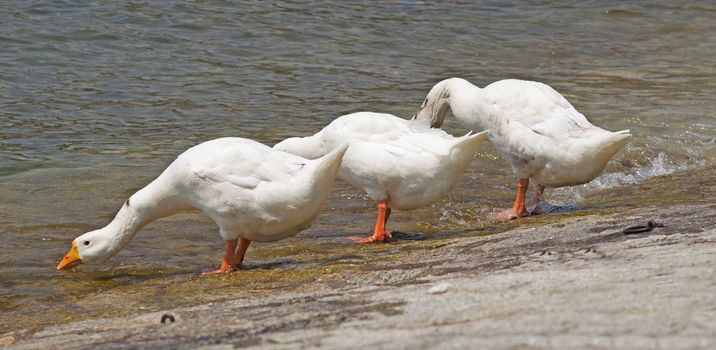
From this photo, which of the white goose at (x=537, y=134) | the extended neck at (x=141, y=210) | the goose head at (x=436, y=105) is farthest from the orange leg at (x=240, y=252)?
the goose head at (x=436, y=105)

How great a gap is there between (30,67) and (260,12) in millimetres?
5578

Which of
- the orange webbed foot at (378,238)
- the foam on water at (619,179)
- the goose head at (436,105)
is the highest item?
the goose head at (436,105)

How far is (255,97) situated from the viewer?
575 inches

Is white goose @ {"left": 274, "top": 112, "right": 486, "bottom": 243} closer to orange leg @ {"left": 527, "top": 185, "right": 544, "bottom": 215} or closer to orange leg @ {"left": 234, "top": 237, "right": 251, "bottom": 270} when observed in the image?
orange leg @ {"left": 234, "top": 237, "right": 251, "bottom": 270}

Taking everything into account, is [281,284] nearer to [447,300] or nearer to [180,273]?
[180,273]

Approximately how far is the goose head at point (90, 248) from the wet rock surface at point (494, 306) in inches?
61.9

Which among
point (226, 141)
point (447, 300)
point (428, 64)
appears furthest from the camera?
point (428, 64)

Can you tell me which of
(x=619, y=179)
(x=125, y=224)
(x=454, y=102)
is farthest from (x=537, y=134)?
(x=125, y=224)

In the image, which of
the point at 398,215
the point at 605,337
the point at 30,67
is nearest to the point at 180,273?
the point at 398,215

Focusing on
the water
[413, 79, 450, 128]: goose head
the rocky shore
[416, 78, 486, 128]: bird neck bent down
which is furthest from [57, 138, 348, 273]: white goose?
[413, 79, 450, 128]: goose head

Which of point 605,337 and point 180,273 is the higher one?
point 605,337

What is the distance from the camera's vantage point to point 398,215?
9500 millimetres

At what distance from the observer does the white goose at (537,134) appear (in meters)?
8.19

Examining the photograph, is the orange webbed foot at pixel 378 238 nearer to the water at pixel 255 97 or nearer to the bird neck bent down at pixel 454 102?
the water at pixel 255 97
